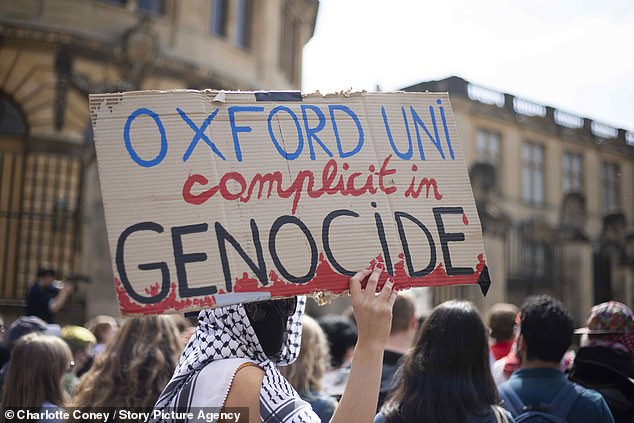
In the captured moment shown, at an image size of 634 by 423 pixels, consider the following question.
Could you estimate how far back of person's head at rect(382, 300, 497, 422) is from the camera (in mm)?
3100

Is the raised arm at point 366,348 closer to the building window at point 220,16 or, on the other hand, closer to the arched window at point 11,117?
the arched window at point 11,117

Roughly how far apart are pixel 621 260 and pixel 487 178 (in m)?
6.01

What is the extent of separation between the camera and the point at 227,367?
7.46ft

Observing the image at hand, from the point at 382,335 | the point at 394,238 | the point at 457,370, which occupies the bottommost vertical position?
the point at 457,370

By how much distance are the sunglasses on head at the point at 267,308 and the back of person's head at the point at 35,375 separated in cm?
206

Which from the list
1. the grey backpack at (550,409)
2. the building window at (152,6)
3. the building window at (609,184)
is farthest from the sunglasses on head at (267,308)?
the building window at (609,184)

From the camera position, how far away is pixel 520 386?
147 inches

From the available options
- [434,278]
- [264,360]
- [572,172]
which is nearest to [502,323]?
[434,278]

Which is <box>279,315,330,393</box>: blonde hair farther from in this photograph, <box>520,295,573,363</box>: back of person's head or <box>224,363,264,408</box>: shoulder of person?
<box>224,363,264,408</box>: shoulder of person

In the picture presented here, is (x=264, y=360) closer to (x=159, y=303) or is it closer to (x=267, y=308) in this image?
(x=267, y=308)

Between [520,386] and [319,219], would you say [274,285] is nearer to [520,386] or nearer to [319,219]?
[319,219]

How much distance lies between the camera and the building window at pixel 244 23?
1955cm

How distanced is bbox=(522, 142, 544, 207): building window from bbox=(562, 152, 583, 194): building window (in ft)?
5.10

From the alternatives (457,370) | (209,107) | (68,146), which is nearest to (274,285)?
(209,107)
